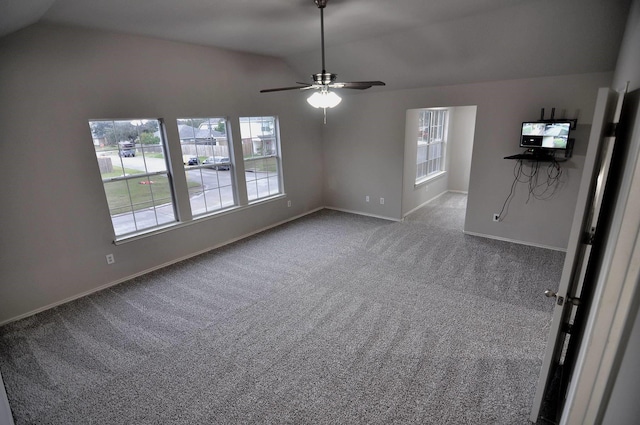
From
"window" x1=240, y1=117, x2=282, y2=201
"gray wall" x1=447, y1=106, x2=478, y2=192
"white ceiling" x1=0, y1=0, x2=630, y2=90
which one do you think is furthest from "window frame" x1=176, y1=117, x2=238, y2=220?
"gray wall" x1=447, y1=106, x2=478, y2=192

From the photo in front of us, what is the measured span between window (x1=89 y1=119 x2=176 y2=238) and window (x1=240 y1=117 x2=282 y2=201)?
1.38m

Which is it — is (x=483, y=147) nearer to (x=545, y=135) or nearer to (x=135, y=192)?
(x=545, y=135)

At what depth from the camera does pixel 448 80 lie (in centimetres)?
479

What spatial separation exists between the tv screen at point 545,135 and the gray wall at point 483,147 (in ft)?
0.77

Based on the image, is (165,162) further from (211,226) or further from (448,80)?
(448,80)

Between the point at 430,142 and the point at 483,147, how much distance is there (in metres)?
2.18

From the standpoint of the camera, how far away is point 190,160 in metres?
4.57

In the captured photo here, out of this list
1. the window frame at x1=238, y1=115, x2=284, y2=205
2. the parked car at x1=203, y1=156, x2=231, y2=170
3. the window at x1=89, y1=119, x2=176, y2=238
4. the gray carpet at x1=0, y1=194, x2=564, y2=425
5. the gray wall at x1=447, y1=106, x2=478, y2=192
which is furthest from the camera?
the gray wall at x1=447, y1=106, x2=478, y2=192

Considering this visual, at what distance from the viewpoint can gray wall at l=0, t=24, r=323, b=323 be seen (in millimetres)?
3062

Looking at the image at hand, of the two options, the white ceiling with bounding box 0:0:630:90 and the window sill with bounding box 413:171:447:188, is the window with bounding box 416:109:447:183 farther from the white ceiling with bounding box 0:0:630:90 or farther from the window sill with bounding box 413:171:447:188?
the white ceiling with bounding box 0:0:630:90

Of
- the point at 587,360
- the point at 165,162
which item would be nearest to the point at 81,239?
the point at 165,162

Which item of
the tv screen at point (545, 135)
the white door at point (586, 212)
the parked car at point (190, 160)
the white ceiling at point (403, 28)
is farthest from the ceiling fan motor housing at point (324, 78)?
the tv screen at point (545, 135)

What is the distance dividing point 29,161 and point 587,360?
4.44 m

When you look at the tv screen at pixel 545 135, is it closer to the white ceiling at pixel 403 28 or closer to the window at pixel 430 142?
the white ceiling at pixel 403 28
